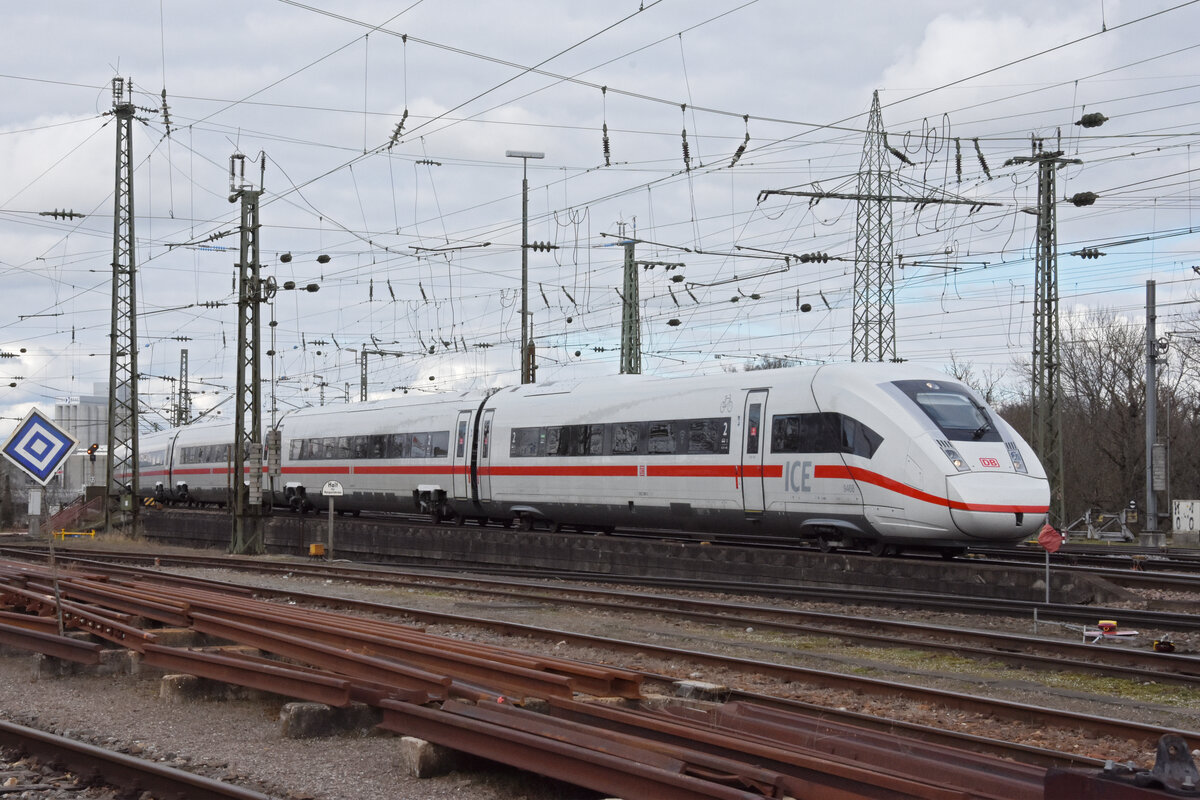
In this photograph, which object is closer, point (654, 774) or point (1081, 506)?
point (654, 774)

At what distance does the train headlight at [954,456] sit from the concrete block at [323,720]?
1159 centimetres

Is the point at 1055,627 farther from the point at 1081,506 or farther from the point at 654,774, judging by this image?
the point at 1081,506

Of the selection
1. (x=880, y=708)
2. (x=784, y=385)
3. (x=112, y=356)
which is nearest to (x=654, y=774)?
(x=880, y=708)

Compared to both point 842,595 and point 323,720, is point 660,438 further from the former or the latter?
point 323,720

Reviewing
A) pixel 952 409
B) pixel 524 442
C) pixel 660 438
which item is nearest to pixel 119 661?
pixel 952 409

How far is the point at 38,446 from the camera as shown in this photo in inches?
514

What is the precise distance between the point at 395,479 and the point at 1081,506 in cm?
3653

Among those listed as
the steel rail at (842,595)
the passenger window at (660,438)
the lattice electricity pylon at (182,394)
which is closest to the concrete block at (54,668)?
the steel rail at (842,595)

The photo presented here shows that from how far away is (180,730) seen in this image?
8.85 m

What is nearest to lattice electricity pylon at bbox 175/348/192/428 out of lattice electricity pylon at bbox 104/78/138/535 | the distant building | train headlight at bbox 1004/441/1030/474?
the distant building

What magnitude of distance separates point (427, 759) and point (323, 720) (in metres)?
1.43

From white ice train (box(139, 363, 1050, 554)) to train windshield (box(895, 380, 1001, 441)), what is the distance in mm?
30

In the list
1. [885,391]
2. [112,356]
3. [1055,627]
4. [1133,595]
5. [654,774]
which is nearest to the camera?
[654,774]

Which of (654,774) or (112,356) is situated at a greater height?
(112,356)
